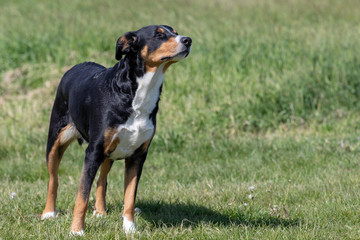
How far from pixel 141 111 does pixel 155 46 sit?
0.55 m

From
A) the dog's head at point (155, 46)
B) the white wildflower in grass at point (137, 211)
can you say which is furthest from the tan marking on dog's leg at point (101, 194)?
the dog's head at point (155, 46)

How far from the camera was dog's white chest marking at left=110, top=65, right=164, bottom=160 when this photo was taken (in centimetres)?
429

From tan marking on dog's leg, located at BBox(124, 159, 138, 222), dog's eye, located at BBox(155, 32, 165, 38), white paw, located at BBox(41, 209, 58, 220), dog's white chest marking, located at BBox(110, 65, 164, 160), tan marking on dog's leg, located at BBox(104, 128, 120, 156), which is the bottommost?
white paw, located at BBox(41, 209, 58, 220)

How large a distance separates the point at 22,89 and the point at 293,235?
Result: 8.02m

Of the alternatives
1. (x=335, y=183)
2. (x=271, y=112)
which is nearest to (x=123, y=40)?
(x=335, y=183)

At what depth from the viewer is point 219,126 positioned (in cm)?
851

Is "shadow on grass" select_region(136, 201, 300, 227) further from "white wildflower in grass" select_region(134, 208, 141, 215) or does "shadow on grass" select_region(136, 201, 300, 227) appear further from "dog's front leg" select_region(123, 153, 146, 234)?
"dog's front leg" select_region(123, 153, 146, 234)

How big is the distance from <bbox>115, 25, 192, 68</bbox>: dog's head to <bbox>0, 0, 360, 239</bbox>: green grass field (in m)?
1.42

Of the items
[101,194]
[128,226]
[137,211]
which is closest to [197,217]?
[137,211]

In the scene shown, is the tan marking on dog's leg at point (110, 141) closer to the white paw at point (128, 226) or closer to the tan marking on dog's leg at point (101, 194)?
the white paw at point (128, 226)

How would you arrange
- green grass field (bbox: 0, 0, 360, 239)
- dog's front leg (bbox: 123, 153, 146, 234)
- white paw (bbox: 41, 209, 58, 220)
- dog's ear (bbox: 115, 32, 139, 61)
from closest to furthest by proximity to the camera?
1. dog's ear (bbox: 115, 32, 139, 61)
2. dog's front leg (bbox: 123, 153, 146, 234)
3. green grass field (bbox: 0, 0, 360, 239)
4. white paw (bbox: 41, 209, 58, 220)

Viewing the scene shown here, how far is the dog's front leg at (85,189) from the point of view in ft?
14.1

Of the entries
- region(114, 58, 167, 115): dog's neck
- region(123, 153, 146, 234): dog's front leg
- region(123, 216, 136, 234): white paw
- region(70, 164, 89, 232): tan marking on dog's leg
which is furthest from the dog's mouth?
region(123, 216, 136, 234): white paw

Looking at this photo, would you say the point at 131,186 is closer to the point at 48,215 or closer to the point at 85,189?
the point at 85,189
